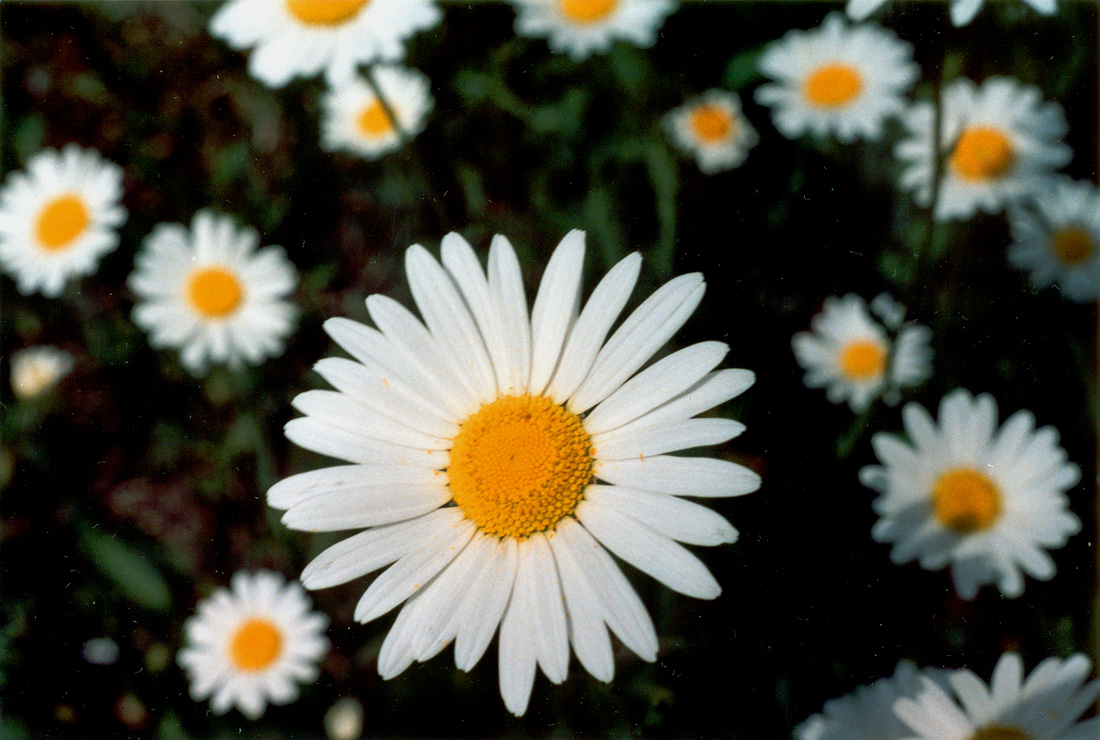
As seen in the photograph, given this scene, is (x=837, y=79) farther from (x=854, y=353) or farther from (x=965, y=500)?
(x=965, y=500)

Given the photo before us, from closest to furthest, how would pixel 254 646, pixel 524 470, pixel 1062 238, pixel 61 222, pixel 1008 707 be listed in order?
pixel 524 470, pixel 1008 707, pixel 254 646, pixel 1062 238, pixel 61 222

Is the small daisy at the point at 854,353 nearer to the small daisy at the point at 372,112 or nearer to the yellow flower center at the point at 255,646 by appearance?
the small daisy at the point at 372,112

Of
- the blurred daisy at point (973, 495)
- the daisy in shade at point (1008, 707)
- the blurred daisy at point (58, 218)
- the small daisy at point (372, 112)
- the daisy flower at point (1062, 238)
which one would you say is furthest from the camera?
the small daisy at point (372, 112)

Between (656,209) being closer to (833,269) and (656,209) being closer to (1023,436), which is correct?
(833,269)

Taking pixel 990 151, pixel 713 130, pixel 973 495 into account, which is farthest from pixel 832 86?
pixel 973 495

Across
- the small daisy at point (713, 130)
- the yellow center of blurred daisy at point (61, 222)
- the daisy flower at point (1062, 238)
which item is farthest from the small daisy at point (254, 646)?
the daisy flower at point (1062, 238)

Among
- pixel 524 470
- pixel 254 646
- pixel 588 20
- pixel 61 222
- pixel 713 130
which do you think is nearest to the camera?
pixel 524 470

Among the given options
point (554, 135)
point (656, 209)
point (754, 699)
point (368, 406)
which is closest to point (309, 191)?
point (554, 135)
